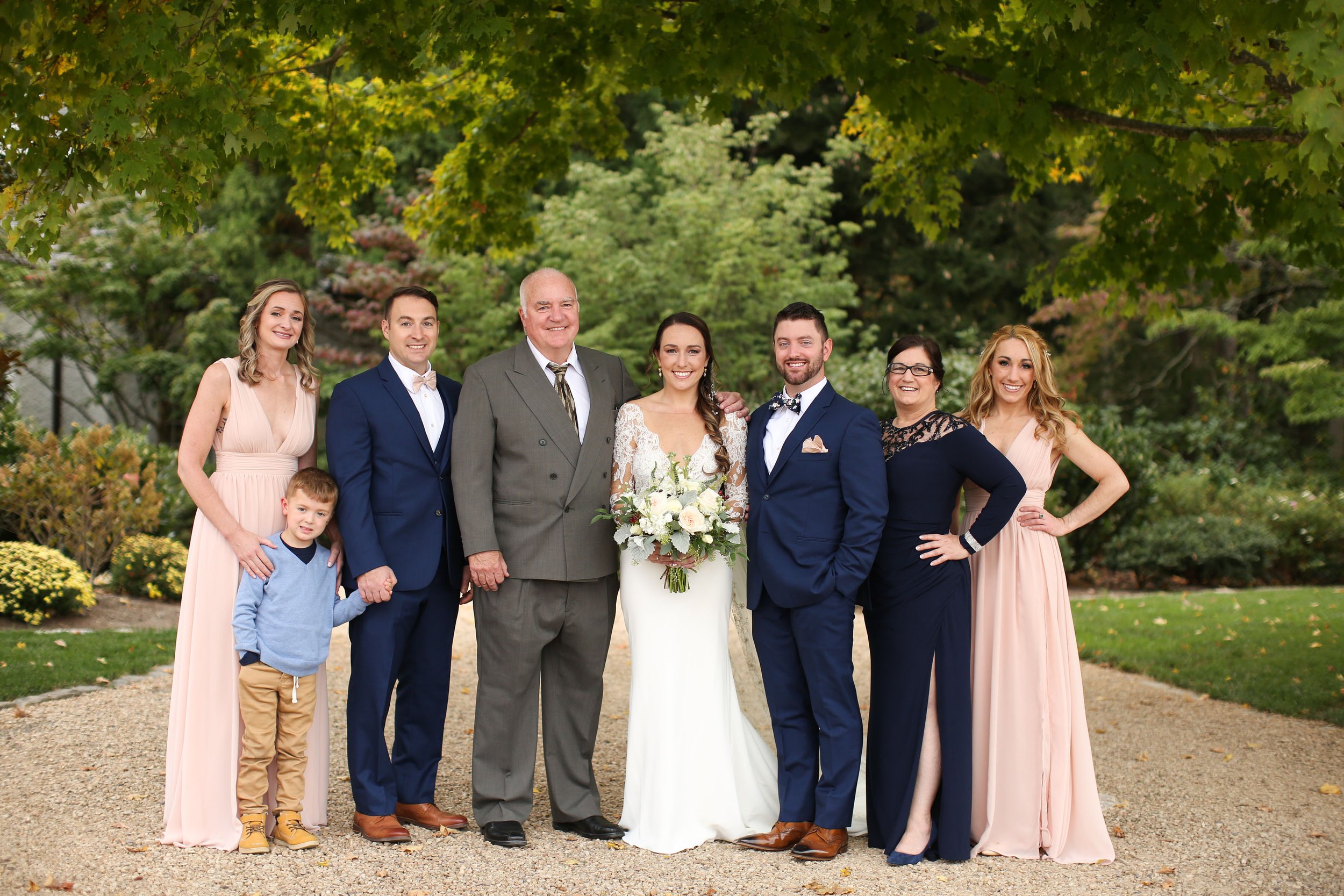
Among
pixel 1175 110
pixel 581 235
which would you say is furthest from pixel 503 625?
pixel 581 235

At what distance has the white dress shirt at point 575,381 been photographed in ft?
16.8

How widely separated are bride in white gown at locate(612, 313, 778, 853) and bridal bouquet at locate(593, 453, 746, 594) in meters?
0.17

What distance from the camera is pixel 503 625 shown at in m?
5.00

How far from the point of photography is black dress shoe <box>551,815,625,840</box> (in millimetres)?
5094

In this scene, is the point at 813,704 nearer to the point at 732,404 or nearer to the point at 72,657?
the point at 732,404

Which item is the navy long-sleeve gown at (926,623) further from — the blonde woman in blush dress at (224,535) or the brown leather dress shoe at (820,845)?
the blonde woman in blush dress at (224,535)

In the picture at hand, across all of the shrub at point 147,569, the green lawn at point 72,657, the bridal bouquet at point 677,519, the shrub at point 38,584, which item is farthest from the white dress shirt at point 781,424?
the shrub at point 147,569

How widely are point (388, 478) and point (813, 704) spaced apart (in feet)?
7.08

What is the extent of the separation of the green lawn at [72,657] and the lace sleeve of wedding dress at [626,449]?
4855 millimetres

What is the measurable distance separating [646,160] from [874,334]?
17.6 ft

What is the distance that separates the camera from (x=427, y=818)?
5129 millimetres

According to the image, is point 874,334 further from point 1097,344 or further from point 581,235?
point 581,235

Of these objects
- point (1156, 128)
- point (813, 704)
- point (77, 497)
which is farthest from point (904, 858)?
point (77, 497)

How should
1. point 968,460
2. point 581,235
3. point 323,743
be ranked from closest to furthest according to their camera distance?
point 968,460 < point 323,743 < point 581,235
